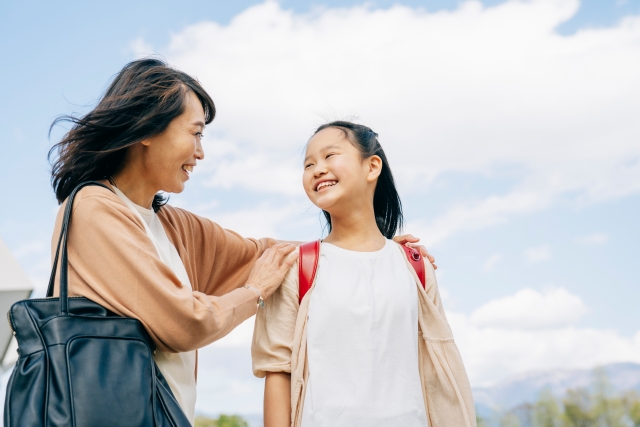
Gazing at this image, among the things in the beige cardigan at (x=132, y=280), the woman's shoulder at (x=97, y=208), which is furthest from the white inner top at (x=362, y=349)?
the woman's shoulder at (x=97, y=208)

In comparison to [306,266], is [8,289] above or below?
above

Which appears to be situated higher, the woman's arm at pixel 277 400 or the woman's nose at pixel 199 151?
the woman's nose at pixel 199 151

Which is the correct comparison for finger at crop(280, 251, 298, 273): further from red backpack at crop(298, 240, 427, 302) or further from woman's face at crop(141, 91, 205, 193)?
woman's face at crop(141, 91, 205, 193)

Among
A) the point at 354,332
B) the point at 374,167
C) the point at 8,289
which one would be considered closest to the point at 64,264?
the point at 354,332

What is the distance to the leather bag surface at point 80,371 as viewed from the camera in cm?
158

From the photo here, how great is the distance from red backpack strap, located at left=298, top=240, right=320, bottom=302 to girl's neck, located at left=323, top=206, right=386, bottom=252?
13 centimetres

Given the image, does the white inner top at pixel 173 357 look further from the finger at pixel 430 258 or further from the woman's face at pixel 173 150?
the finger at pixel 430 258

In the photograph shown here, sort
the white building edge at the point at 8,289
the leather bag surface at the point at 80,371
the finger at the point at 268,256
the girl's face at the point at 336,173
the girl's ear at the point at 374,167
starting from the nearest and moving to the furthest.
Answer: the leather bag surface at the point at 80,371, the finger at the point at 268,256, the girl's face at the point at 336,173, the girl's ear at the point at 374,167, the white building edge at the point at 8,289

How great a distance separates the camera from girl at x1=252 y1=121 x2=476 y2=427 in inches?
80.9

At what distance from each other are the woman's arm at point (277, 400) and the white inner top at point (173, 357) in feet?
0.82

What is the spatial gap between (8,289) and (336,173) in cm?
412

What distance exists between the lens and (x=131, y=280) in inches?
69.5

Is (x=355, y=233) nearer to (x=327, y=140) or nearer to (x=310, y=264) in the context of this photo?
(x=310, y=264)

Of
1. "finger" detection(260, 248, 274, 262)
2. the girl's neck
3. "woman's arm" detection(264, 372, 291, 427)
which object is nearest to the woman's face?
"finger" detection(260, 248, 274, 262)
